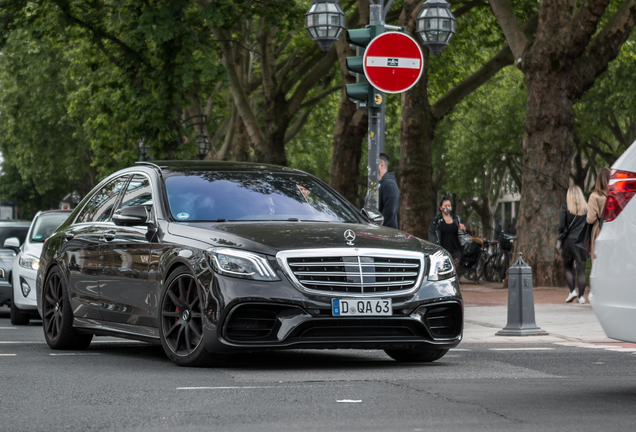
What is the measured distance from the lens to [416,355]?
8703 mm

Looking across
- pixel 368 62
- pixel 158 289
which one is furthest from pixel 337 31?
pixel 158 289

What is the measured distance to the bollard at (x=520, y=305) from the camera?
1146cm

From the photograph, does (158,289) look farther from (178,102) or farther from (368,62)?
(178,102)

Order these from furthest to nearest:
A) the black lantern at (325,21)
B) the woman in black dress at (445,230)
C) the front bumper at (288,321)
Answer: the woman in black dress at (445,230), the black lantern at (325,21), the front bumper at (288,321)

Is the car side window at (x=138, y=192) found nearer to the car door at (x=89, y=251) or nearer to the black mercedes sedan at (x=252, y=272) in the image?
the black mercedes sedan at (x=252, y=272)

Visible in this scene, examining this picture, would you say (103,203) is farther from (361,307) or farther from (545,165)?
(545,165)

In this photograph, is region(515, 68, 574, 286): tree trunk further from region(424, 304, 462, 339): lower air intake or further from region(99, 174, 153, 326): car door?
region(424, 304, 462, 339): lower air intake

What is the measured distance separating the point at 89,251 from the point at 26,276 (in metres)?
5.29

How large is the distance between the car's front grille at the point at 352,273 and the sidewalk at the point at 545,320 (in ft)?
10.4

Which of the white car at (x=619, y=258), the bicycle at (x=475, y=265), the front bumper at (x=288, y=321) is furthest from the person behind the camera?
the bicycle at (x=475, y=265)

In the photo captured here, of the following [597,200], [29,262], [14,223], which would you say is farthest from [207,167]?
[14,223]

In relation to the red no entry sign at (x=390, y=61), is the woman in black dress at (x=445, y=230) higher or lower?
lower

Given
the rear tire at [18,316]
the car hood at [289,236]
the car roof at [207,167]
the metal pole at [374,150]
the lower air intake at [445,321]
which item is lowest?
the rear tire at [18,316]

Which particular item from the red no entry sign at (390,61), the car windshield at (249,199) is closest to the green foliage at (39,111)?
the red no entry sign at (390,61)
